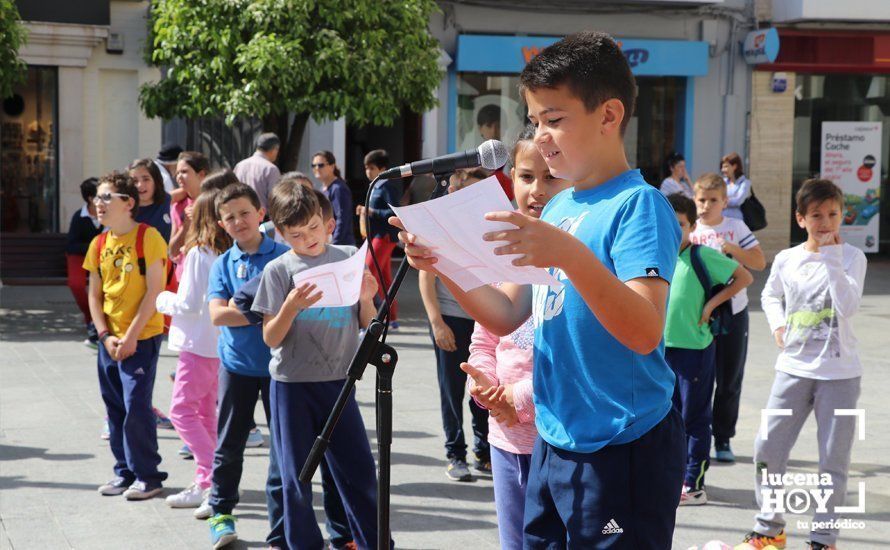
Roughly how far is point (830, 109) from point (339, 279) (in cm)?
1828

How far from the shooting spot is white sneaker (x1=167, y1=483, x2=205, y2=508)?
5715 millimetres

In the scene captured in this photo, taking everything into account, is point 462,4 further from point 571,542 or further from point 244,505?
point 571,542

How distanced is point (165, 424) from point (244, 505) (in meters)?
1.96

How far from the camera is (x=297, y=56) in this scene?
486 inches

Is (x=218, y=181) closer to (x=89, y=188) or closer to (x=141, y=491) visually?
(x=141, y=491)

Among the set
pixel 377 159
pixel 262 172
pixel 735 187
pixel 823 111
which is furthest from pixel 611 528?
pixel 823 111

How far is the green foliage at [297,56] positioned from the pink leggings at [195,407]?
6845 millimetres

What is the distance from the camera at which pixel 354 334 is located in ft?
15.6

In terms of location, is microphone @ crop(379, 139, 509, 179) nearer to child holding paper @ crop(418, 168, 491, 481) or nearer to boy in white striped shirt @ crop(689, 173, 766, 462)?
child holding paper @ crop(418, 168, 491, 481)

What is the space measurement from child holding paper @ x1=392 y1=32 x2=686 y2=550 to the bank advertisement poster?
1900 centimetres

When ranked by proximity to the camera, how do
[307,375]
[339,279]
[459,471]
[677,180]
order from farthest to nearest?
[677,180] < [459,471] < [307,375] < [339,279]

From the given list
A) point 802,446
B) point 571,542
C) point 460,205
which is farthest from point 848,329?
point 460,205

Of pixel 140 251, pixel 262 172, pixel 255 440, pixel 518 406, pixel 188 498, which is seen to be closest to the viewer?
pixel 518 406

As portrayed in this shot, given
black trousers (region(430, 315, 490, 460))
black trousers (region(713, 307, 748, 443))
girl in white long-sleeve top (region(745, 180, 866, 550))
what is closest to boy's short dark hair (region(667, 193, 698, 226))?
girl in white long-sleeve top (region(745, 180, 866, 550))
